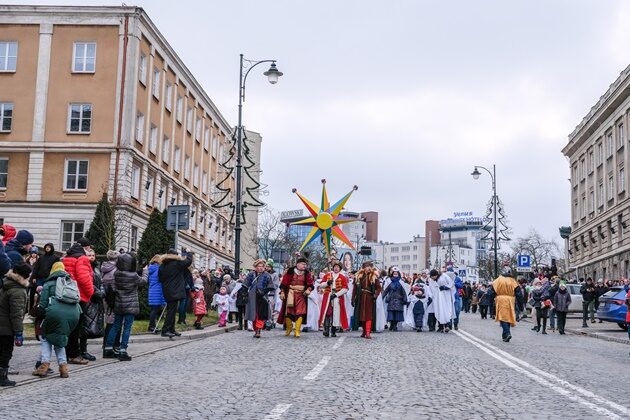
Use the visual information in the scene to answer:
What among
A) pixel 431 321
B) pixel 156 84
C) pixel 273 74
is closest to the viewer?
pixel 431 321

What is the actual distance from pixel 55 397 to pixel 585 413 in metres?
5.86

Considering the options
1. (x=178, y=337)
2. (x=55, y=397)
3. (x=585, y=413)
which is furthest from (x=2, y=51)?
(x=585, y=413)

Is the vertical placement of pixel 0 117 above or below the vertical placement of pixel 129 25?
below

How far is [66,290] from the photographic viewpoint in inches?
428

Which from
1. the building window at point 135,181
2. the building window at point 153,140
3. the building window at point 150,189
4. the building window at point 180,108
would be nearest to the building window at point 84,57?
the building window at point 153,140

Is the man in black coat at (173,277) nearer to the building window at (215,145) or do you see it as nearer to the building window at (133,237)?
the building window at (133,237)

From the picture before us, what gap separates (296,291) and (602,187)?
46116 mm

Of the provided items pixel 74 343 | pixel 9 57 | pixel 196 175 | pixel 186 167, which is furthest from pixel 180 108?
pixel 74 343

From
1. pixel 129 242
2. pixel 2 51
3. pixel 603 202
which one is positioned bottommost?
pixel 129 242

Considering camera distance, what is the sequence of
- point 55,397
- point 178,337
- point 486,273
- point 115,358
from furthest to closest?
point 486,273 < point 178,337 < point 115,358 < point 55,397

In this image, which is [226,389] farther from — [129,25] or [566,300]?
[129,25]

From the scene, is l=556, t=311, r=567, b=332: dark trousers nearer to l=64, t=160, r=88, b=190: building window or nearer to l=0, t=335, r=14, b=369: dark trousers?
l=0, t=335, r=14, b=369: dark trousers

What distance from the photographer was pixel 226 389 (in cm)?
955

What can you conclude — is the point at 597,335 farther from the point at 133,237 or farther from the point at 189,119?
the point at 189,119
